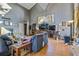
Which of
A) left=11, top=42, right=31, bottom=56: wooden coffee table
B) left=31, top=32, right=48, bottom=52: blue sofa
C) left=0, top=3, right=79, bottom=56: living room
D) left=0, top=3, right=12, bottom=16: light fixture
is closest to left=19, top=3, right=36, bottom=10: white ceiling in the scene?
left=0, top=3, right=79, bottom=56: living room

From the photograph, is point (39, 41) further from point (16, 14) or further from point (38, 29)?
point (16, 14)

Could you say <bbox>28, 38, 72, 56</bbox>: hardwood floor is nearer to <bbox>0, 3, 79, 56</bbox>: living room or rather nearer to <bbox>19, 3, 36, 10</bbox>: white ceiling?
<bbox>0, 3, 79, 56</bbox>: living room

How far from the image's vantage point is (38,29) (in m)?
1.86

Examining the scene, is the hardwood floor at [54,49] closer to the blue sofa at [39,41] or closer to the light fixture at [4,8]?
the blue sofa at [39,41]

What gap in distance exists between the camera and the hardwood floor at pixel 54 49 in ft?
5.94

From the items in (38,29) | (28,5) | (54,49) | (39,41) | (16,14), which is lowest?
(54,49)

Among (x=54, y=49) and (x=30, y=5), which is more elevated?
(x=30, y=5)

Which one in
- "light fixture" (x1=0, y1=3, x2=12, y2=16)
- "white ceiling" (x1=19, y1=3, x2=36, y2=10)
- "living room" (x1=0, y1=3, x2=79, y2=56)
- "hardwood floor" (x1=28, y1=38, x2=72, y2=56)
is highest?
"white ceiling" (x1=19, y1=3, x2=36, y2=10)

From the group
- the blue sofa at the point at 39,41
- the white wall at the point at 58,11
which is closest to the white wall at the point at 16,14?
the white wall at the point at 58,11

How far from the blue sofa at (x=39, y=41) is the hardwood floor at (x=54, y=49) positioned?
0.18ft

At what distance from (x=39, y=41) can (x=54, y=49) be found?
25 cm

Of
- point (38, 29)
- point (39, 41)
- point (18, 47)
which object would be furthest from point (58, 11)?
point (18, 47)

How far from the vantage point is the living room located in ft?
5.88

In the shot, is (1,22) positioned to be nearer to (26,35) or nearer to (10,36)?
(10,36)
